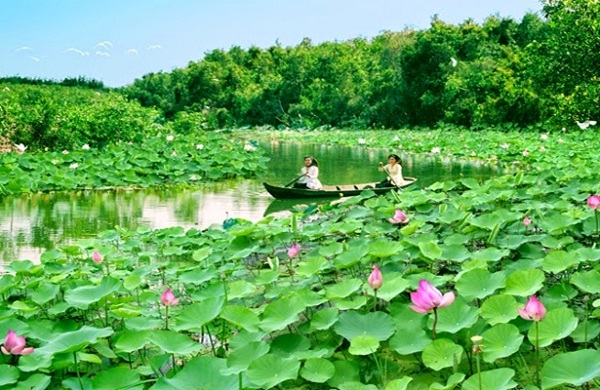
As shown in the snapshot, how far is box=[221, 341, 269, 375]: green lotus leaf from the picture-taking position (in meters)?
1.79

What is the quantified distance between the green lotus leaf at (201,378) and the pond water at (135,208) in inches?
123

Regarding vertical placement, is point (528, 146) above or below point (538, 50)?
below

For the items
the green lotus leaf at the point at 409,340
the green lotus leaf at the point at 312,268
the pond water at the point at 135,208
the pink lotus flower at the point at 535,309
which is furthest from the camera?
the pond water at the point at 135,208

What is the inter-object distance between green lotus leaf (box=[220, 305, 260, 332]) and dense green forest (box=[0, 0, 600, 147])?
30.8 feet

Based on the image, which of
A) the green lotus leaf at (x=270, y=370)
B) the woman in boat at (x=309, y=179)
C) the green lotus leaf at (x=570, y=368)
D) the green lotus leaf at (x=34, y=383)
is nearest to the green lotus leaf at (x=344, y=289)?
the green lotus leaf at (x=270, y=370)

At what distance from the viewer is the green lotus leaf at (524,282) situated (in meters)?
2.06

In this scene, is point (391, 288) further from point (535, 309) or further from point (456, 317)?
point (535, 309)

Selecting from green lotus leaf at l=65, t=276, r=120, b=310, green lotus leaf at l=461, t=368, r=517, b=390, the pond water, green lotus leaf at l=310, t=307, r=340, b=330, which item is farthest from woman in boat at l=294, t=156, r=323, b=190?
green lotus leaf at l=461, t=368, r=517, b=390

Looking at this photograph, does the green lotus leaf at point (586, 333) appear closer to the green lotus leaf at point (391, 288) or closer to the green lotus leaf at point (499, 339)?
the green lotus leaf at point (499, 339)

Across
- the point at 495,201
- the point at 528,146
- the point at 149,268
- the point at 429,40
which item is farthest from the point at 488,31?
the point at 149,268

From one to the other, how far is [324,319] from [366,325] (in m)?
0.14

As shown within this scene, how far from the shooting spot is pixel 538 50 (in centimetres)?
1434

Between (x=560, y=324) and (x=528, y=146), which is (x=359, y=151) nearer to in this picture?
(x=528, y=146)

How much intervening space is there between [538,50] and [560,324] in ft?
44.6
